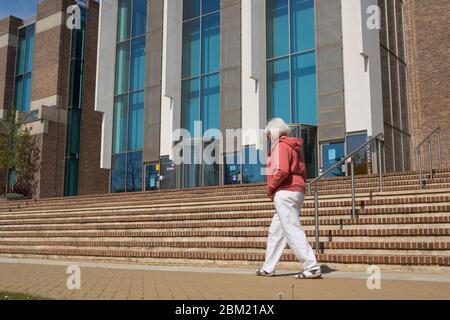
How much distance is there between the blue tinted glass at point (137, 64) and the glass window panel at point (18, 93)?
1133 cm

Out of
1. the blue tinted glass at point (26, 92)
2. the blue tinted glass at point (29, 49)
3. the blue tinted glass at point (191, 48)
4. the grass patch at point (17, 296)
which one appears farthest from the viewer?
the blue tinted glass at point (29, 49)

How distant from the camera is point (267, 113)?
20.6 metres

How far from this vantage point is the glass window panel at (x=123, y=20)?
26.4m

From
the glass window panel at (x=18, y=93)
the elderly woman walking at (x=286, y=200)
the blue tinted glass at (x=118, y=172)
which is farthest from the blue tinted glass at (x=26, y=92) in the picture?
the elderly woman walking at (x=286, y=200)

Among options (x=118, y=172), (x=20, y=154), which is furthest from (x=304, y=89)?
(x=20, y=154)

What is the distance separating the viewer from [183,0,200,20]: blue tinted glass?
23.7m

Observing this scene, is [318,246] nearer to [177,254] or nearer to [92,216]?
[177,254]

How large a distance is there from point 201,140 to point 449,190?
1407cm

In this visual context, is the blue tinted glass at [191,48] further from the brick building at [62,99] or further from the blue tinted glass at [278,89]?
the brick building at [62,99]
